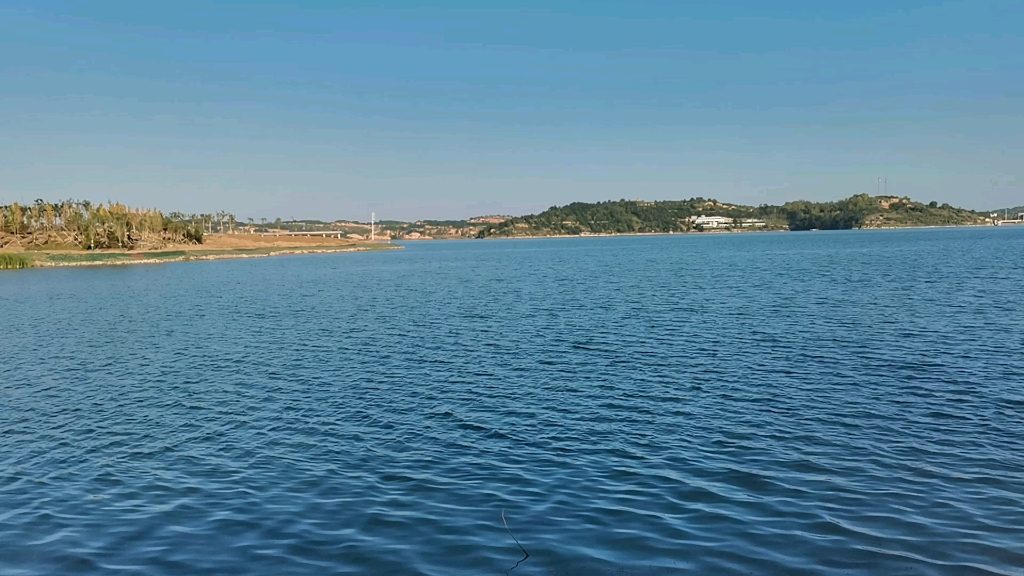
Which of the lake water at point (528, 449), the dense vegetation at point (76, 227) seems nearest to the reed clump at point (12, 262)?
the dense vegetation at point (76, 227)

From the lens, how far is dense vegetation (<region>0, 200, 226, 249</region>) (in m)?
161

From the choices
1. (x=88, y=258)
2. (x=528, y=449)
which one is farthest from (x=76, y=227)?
(x=528, y=449)

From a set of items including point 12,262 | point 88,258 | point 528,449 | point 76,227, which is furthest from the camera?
point 76,227

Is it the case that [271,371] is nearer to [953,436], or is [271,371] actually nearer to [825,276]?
[953,436]

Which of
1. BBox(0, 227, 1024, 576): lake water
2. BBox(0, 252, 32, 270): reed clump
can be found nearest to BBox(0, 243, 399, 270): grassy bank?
BBox(0, 252, 32, 270): reed clump

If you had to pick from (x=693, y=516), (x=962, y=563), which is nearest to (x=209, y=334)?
(x=693, y=516)

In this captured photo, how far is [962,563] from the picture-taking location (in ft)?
37.7

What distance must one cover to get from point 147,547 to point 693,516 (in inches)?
385

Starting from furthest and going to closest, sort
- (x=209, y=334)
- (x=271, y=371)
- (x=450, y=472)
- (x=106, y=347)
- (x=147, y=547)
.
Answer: (x=209, y=334) → (x=106, y=347) → (x=271, y=371) → (x=450, y=472) → (x=147, y=547)

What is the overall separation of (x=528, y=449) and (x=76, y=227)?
175759 millimetres

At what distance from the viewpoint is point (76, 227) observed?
16375 centimetres

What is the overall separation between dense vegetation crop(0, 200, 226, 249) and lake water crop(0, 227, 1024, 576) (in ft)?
444

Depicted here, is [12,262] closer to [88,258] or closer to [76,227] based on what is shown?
[88,258]

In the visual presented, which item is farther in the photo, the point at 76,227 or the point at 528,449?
the point at 76,227
